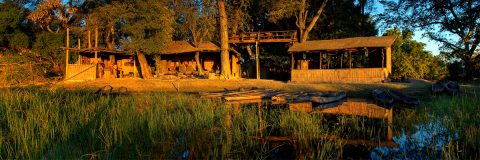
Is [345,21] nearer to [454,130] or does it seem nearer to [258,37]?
[258,37]

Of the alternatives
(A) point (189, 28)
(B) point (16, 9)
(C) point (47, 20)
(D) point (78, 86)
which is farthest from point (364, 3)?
(B) point (16, 9)

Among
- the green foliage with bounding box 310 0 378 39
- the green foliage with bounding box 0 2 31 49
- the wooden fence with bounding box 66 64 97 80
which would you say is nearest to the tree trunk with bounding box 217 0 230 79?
the wooden fence with bounding box 66 64 97 80

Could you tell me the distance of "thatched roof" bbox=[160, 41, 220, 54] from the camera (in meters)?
26.0

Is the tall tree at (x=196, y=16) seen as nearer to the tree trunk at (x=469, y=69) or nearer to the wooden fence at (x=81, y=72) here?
the wooden fence at (x=81, y=72)

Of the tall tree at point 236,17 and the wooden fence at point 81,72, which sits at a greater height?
the tall tree at point 236,17

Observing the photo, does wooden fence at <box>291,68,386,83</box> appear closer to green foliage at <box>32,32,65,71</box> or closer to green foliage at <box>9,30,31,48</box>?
green foliage at <box>32,32,65,71</box>

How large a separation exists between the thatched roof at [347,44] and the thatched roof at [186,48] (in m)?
6.85

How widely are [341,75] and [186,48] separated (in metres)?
12.8

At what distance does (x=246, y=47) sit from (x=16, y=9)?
69.9 feet

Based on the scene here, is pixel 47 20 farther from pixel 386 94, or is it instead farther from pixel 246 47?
pixel 386 94

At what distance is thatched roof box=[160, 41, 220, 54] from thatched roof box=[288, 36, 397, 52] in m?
6.85

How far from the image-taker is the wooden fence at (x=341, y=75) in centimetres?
2038

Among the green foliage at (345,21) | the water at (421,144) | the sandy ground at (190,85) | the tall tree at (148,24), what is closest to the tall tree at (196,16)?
the tall tree at (148,24)

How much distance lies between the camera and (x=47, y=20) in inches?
1145
